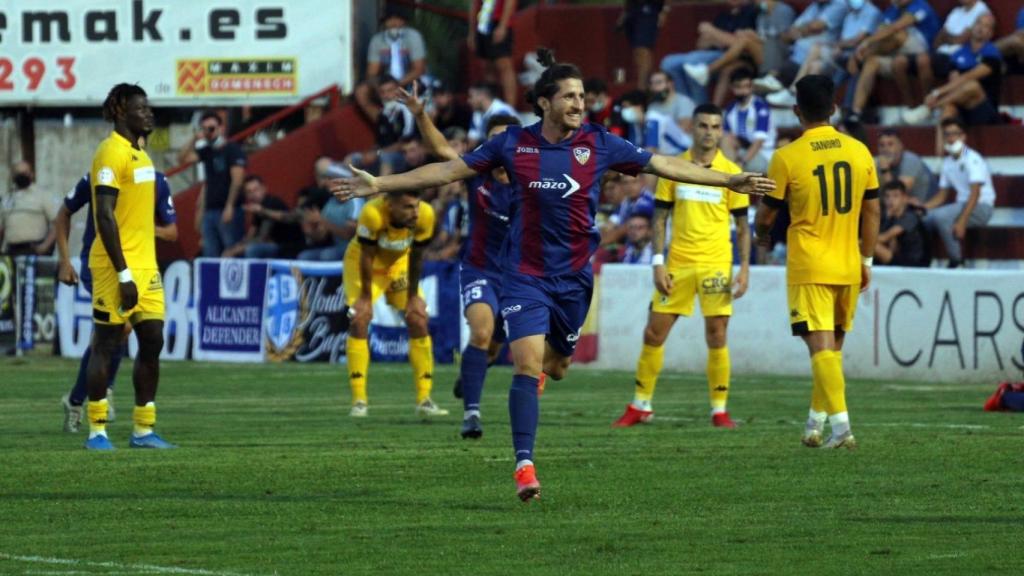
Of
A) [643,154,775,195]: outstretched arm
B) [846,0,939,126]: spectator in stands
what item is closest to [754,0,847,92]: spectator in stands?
[846,0,939,126]: spectator in stands

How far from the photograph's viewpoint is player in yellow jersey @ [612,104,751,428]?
601 inches

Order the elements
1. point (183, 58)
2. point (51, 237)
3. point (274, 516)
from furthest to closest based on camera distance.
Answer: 1. point (183, 58)
2. point (51, 237)
3. point (274, 516)

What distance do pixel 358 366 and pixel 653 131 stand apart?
32.6ft

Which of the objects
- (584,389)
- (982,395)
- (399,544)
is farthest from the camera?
→ (584,389)

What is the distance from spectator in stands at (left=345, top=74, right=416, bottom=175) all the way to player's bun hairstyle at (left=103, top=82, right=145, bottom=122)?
14.6 m

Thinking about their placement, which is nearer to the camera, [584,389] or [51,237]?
[584,389]

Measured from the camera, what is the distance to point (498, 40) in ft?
96.2

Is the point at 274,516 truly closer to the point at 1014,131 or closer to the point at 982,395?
the point at 982,395

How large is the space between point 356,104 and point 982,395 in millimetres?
14182

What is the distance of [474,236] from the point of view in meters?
14.7

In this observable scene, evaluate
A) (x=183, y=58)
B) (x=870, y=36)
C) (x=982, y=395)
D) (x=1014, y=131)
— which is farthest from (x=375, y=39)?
(x=982, y=395)

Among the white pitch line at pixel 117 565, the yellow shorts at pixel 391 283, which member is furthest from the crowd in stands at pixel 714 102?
the white pitch line at pixel 117 565

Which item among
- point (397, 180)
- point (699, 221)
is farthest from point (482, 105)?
point (397, 180)

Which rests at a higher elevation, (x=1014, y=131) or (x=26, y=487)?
(x=1014, y=131)
